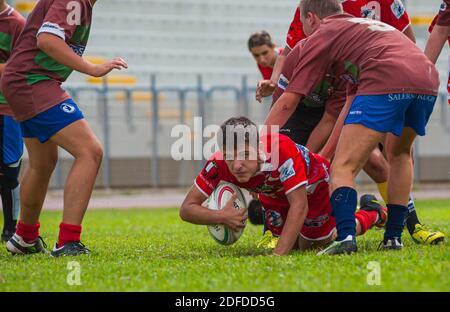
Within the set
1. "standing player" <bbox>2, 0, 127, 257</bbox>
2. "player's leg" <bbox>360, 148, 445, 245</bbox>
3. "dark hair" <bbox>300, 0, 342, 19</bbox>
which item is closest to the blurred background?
"player's leg" <bbox>360, 148, 445, 245</bbox>

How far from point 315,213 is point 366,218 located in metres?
0.65

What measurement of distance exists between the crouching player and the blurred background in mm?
10275

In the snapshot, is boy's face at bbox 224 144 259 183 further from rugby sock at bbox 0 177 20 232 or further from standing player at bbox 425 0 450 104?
rugby sock at bbox 0 177 20 232

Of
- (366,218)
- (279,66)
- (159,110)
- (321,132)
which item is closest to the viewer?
(366,218)

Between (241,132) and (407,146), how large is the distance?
1.19 metres

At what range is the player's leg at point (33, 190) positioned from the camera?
598cm

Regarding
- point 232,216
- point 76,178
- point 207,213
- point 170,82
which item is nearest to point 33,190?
point 76,178

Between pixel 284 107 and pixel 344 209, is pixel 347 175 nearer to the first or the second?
pixel 344 209

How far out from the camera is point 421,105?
17.3 feet

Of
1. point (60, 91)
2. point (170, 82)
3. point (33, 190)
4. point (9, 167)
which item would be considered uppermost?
point (60, 91)

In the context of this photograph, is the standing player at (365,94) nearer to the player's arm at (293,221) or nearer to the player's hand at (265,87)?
the player's arm at (293,221)

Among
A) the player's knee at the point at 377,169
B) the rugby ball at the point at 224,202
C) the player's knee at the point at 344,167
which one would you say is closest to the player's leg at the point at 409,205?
the player's knee at the point at 377,169

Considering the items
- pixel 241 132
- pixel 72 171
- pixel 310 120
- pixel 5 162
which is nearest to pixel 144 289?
pixel 241 132

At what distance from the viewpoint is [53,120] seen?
18.4ft
